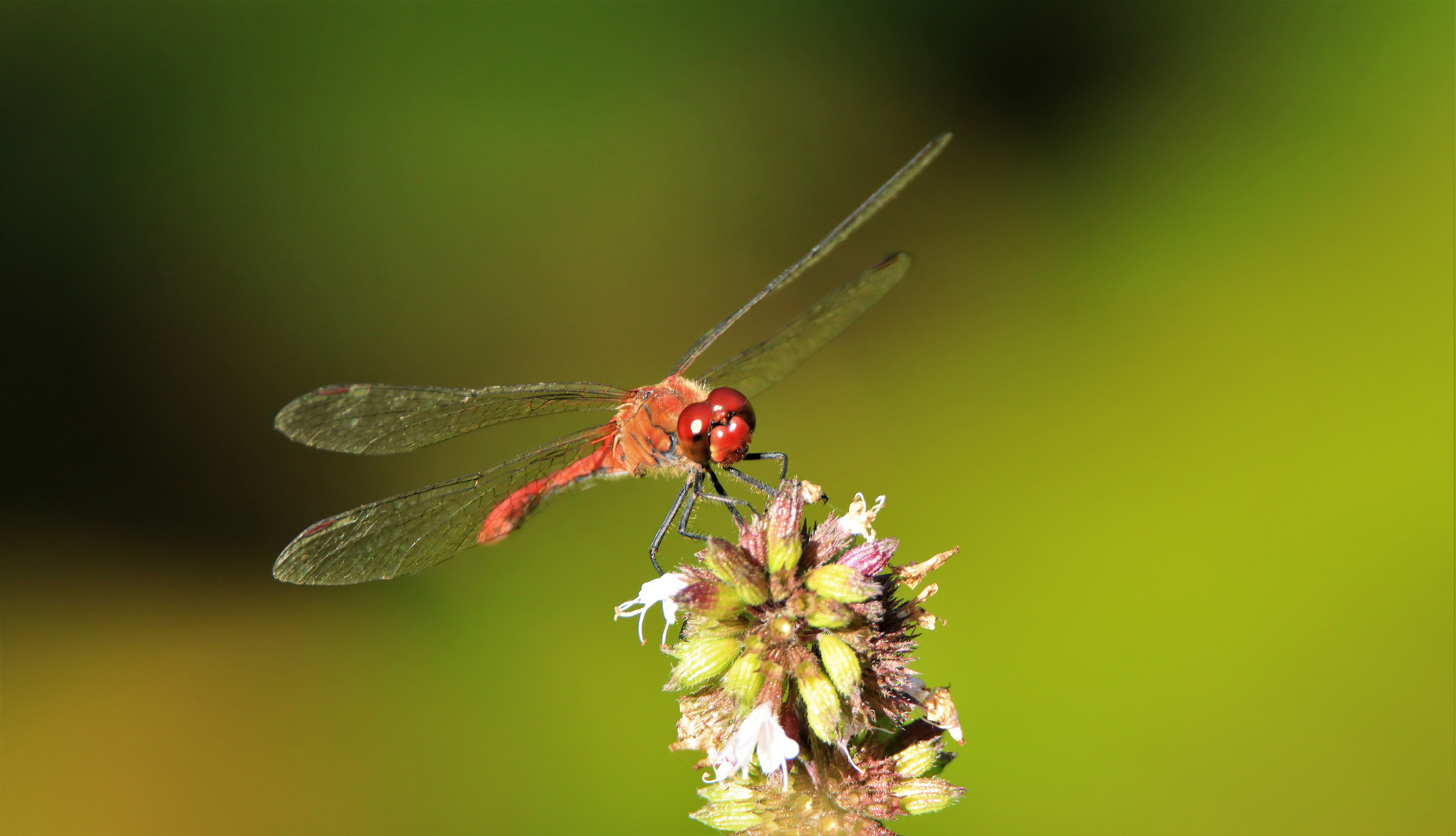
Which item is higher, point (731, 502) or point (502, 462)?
point (502, 462)

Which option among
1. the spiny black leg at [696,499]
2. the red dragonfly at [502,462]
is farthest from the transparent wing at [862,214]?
the spiny black leg at [696,499]

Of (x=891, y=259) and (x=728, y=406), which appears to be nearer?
(x=728, y=406)

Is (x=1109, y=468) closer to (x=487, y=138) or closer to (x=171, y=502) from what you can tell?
(x=487, y=138)

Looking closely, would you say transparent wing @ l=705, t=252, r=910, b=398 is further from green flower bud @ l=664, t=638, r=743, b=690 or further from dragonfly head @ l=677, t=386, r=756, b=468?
green flower bud @ l=664, t=638, r=743, b=690

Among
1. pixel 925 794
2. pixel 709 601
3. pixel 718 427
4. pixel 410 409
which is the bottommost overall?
pixel 925 794

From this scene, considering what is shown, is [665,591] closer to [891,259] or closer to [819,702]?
[819,702]

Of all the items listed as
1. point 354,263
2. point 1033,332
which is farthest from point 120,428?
point 1033,332

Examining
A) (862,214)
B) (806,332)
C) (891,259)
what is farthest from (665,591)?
(891,259)
